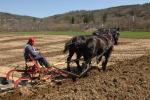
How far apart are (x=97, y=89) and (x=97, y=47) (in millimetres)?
3380

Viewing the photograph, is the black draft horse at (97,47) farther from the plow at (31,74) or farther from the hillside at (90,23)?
the hillside at (90,23)

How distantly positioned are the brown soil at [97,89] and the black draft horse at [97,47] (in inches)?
36.8

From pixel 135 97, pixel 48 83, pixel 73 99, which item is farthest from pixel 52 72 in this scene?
pixel 135 97

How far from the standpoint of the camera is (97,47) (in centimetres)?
1438

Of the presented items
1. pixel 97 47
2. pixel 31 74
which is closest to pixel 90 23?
pixel 97 47

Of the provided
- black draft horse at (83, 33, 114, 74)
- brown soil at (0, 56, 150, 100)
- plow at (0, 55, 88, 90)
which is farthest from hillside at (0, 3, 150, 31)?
plow at (0, 55, 88, 90)

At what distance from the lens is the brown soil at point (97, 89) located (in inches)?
416

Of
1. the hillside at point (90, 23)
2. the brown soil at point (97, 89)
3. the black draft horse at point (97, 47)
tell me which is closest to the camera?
the brown soil at point (97, 89)

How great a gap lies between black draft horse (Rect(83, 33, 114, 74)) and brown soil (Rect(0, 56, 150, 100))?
934 mm

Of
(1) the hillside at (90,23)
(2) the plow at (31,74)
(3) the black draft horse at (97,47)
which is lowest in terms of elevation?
(1) the hillside at (90,23)

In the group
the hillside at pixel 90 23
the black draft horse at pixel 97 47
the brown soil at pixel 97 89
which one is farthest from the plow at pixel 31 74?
the hillside at pixel 90 23

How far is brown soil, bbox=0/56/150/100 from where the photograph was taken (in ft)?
34.7

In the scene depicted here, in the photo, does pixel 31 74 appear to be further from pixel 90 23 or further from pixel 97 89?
pixel 90 23

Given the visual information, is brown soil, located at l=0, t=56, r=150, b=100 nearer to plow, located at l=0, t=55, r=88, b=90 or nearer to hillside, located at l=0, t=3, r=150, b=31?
plow, located at l=0, t=55, r=88, b=90
